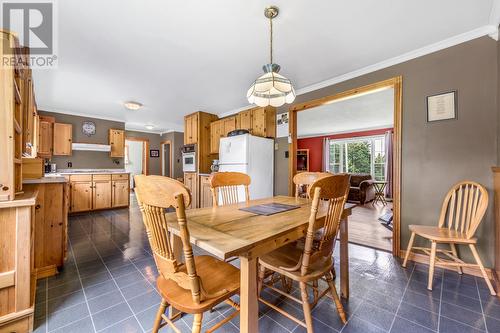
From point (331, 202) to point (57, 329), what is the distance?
1.91m

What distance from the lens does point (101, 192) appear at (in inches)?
183

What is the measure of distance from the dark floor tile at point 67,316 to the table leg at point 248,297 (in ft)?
4.23

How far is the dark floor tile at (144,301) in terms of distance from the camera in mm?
1541

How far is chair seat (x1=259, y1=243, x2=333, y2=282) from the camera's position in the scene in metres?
1.20

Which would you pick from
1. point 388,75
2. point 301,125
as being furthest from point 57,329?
point 301,125

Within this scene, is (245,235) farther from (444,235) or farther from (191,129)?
(191,129)

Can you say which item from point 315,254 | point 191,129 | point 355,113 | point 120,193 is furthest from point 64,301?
point 355,113

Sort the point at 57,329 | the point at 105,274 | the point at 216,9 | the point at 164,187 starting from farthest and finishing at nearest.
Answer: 1. the point at 105,274
2. the point at 216,9
3. the point at 57,329
4. the point at 164,187

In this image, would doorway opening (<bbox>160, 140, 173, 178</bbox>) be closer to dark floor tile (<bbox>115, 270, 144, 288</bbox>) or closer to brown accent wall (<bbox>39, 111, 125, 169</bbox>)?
brown accent wall (<bbox>39, 111, 125, 169</bbox>)

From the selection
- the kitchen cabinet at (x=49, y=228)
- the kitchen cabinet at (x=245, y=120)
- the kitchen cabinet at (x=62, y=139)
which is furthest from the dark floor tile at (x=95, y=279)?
the kitchen cabinet at (x=62, y=139)

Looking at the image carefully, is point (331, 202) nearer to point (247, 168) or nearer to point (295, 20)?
point (295, 20)

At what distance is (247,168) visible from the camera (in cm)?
350

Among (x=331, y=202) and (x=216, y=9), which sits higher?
(x=216, y=9)

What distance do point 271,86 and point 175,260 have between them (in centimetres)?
146
